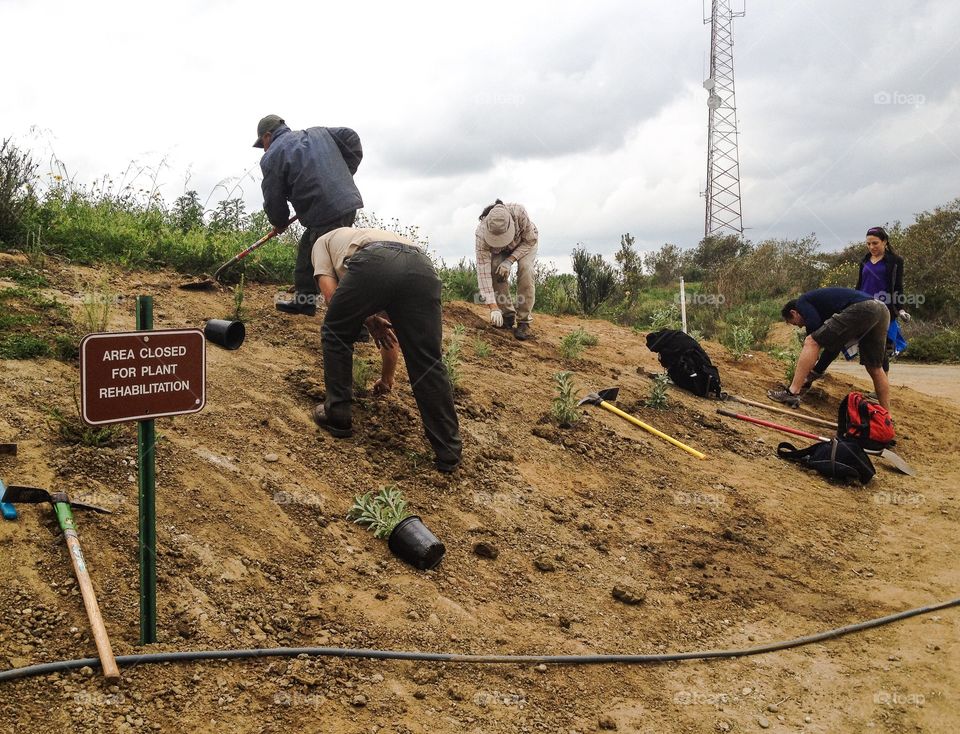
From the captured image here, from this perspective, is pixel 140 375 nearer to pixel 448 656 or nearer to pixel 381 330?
pixel 448 656

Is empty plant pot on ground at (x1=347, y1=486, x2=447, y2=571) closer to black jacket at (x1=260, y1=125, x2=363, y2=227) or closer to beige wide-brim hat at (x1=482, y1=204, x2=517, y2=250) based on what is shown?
black jacket at (x1=260, y1=125, x2=363, y2=227)

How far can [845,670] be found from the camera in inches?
126

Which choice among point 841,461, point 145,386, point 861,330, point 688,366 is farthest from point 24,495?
point 861,330

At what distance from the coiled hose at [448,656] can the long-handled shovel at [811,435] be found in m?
2.74

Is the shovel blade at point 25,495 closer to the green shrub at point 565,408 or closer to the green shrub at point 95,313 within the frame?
the green shrub at point 95,313

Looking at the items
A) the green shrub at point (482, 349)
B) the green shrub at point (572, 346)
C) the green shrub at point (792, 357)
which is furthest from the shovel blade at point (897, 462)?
the green shrub at point (482, 349)

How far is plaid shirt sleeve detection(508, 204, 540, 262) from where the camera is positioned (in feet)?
27.0

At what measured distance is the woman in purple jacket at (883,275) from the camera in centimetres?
720

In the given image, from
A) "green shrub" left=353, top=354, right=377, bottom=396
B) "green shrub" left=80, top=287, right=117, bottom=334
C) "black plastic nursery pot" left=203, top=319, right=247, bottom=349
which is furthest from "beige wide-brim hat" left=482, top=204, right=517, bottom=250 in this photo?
"black plastic nursery pot" left=203, top=319, right=247, bottom=349

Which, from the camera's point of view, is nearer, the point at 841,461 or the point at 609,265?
the point at 841,461

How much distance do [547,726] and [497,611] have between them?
2.63ft

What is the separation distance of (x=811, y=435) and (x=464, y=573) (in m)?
4.42

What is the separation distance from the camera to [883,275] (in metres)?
7.30

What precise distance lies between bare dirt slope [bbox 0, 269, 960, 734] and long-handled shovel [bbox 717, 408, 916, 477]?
0.88 ft
